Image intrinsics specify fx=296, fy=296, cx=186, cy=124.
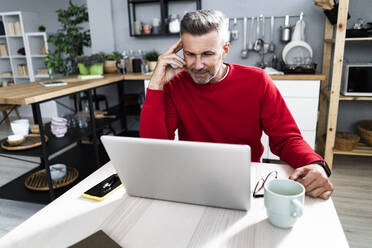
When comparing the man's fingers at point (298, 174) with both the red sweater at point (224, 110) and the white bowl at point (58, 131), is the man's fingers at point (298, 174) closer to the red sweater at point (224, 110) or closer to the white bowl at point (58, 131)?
the red sweater at point (224, 110)

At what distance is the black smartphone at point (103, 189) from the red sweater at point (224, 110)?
357 millimetres

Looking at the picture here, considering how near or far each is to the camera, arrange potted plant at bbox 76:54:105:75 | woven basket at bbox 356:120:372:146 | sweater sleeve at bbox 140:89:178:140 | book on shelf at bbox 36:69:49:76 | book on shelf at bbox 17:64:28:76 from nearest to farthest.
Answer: sweater sleeve at bbox 140:89:178:140 → woven basket at bbox 356:120:372:146 → potted plant at bbox 76:54:105:75 → book on shelf at bbox 36:69:49:76 → book on shelf at bbox 17:64:28:76

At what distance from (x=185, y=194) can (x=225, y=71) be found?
2.43 feet

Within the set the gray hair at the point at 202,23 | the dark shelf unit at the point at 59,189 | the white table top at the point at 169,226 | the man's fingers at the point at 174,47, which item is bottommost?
the dark shelf unit at the point at 59,189

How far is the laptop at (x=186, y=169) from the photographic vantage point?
0.66 meters

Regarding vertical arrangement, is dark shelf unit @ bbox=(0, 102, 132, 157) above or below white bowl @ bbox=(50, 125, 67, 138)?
below

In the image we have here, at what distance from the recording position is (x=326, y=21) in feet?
9.53

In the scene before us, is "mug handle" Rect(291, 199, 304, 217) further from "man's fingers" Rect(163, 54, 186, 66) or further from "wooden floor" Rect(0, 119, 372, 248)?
"wooden floor" Rect(0, 119, 372, 248)

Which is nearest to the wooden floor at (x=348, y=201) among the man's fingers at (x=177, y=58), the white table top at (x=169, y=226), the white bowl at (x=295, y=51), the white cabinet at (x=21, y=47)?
the white bowl at (x=295, y=51)

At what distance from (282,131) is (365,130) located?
1992mm

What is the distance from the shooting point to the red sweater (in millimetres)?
1267

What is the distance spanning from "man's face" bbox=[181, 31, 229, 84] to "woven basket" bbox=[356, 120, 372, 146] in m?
2.12

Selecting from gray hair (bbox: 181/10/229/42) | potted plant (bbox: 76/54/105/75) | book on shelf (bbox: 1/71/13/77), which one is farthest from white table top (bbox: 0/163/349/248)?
Answer: book on shelf (bbox: 1/71/13/77)

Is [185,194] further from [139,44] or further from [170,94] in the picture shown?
[139,44]
